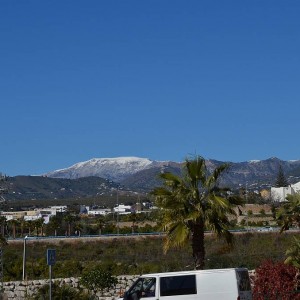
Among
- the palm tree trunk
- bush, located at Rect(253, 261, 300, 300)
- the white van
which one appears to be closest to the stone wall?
the palm tree trunk

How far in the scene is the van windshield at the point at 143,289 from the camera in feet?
68.4

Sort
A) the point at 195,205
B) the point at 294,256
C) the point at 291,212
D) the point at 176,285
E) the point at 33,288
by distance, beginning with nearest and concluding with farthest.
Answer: the point at 176,285, the point at 294,256, the point at 195,205, the point at 291,212, the point at 33,288

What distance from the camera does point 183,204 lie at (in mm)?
24891

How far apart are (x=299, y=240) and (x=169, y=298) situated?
6577mm

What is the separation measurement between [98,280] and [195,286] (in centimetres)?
1470

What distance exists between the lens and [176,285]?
20859 mm

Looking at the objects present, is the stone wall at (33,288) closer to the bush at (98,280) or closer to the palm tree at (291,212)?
the bush at (98,280)

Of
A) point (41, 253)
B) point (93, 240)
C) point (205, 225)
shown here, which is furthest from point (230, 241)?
point (93, 240)

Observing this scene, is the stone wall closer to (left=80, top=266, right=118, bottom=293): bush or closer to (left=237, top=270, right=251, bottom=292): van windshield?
(left=80, top=266, right=118, bottom=293): bush

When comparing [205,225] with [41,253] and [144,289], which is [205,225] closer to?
[144,289]

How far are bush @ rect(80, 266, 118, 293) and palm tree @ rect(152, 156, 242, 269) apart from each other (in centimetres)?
1054

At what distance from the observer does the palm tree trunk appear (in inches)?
966

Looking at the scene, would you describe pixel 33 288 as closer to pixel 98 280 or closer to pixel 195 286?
pixel 98 280

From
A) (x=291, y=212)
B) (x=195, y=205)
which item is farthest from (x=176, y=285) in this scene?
(x=291, y=212)
